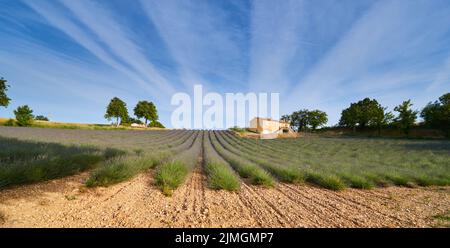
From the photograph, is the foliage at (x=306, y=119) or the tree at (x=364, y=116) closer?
the tree at (x=364, y=116)

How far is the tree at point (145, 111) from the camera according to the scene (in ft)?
196

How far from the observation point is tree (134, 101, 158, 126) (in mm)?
59875

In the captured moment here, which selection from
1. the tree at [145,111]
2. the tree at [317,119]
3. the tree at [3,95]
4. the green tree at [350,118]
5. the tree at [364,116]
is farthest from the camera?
the tree at [317,119]

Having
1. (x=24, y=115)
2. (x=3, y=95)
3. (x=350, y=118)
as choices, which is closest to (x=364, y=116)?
(x=350, y=118)

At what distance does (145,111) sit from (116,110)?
839 centimetres

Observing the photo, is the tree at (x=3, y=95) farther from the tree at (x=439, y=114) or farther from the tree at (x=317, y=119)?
the tree at (x=317, y=119)

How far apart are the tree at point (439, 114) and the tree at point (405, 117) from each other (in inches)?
69.1

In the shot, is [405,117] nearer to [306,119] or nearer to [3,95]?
[306,119]

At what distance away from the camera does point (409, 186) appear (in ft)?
19.8

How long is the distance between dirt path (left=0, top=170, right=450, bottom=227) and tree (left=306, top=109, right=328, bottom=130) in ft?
253

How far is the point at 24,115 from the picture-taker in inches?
1542

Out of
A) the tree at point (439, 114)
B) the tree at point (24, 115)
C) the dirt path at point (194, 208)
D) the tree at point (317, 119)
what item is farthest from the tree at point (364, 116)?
the tree at point (24, 115)
